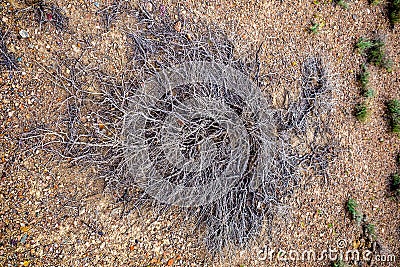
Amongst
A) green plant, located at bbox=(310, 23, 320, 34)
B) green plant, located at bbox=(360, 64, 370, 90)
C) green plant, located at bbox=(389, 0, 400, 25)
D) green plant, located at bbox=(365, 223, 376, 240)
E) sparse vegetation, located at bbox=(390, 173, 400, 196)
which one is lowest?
green plant, located at bbox=(365, 223, 376, 240)

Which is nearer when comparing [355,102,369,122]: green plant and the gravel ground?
the gravel ground

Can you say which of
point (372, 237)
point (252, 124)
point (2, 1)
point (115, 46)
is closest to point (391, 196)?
point (372, 237)

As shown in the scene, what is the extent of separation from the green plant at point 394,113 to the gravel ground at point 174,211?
54 millimetres

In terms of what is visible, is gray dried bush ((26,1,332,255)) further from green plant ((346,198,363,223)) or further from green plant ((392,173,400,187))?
green plant ((392,173,400,187))

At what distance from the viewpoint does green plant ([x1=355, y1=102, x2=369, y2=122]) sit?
7.28 feet

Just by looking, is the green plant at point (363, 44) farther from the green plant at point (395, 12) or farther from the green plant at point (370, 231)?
the green plant at point (370, 231)

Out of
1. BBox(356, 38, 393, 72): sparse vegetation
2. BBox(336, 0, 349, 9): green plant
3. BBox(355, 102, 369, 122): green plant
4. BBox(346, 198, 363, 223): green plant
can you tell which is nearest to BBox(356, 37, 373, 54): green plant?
BBox(356, 38, 393, 72): sparse vegetation

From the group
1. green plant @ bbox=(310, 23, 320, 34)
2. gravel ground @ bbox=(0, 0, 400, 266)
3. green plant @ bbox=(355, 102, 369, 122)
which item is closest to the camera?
gravel ground @ bbox=(0, 0, 400, 266)

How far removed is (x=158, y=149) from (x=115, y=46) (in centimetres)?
59

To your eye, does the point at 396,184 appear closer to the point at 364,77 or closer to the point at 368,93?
the point at 368,93

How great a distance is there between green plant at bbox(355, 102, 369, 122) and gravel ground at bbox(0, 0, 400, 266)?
0.12ft

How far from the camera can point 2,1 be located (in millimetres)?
1635

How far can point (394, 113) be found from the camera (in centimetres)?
235

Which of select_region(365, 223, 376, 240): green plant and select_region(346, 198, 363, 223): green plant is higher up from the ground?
select_region(346, 198, 363, 223): green plant
